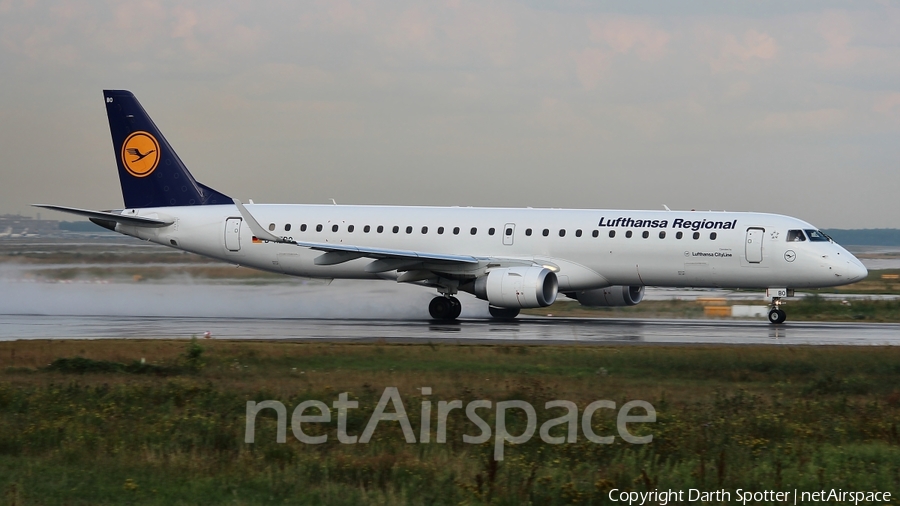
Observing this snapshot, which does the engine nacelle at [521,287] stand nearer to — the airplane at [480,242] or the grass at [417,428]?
the airplane at [480,242]

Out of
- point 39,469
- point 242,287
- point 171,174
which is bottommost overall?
point 39,469

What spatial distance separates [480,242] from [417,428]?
19.7 metres

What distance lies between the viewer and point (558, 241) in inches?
1185

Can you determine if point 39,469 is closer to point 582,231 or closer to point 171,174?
point 582,231

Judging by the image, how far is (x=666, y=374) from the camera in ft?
55.9

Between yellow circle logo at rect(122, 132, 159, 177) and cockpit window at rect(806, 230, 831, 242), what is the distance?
2143 centimetres

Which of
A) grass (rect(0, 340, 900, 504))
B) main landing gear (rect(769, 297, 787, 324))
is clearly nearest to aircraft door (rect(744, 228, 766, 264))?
main landing gear (rect(769, 297, 787, 324))

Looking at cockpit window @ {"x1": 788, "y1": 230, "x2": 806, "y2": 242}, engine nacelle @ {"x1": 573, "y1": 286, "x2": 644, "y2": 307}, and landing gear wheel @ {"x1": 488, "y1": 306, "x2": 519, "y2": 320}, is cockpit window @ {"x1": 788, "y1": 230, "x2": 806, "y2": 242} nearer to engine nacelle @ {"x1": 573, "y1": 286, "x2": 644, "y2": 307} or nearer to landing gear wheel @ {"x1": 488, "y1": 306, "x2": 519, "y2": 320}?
engine nacelle @ {"x1": 573, "y1": 286, "x2": 644, "y2": 307}

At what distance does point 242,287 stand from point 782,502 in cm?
3112

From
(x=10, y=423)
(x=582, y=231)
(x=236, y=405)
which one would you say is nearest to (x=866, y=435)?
(x=236, y=405)

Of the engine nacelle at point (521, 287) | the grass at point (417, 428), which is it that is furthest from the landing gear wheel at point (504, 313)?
the grass at point (417, 428)

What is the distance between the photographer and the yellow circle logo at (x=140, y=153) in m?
34.7

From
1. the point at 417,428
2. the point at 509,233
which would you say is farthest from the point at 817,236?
the point at 417,428

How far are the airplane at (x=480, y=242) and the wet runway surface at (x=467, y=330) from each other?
123 centimetres
